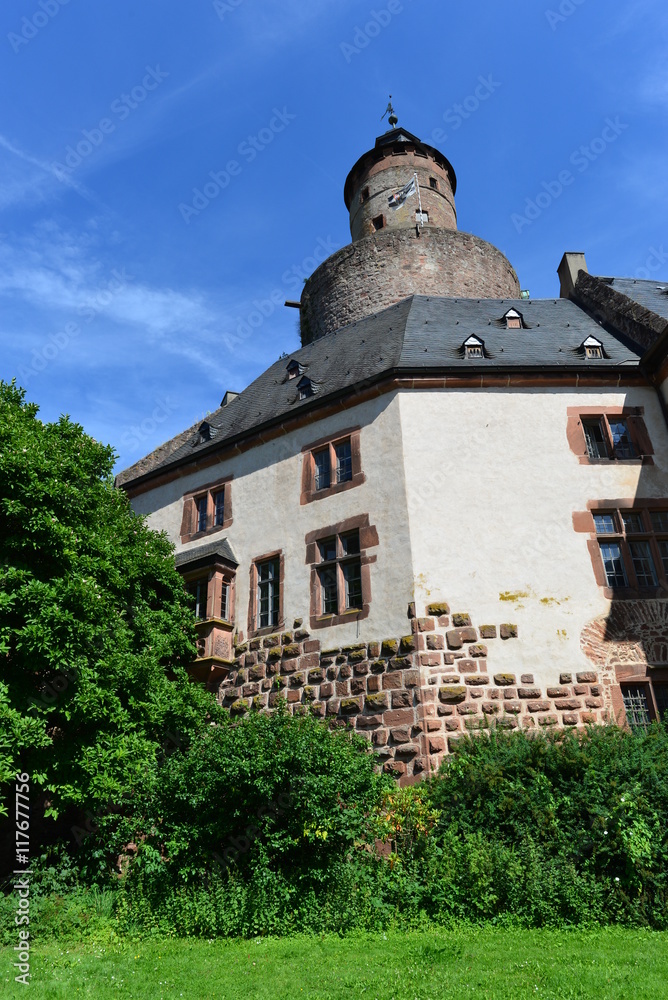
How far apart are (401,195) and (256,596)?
67.7 feet

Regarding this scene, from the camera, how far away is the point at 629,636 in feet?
43.8

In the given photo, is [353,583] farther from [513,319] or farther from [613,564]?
[513,319]

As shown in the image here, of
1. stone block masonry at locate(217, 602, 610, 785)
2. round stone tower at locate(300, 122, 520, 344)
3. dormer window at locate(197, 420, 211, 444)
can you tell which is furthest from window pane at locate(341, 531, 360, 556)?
round stone tower at locate(300, 122, 520, 344)

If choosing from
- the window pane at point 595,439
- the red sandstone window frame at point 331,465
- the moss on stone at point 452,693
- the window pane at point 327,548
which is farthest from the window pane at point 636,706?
the red sandstone window frame at point 331,465

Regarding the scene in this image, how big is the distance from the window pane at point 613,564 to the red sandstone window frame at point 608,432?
5.92 ft

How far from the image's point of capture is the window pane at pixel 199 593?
16.1 meters

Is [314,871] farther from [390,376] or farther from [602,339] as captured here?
[602,339]

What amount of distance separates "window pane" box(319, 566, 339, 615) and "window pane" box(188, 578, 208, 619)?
2.81 m

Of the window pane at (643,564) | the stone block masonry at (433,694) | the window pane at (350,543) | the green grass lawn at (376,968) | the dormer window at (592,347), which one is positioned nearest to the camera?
the green grass lawn at (376,968)

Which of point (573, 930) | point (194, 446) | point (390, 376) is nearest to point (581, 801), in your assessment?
point (573, 930)

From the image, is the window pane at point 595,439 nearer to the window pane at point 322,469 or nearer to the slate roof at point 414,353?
the slate roof at point 414,353

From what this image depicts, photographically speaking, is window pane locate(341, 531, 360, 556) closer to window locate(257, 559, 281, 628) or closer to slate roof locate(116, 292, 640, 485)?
window locate(257, 559, 281, 628)

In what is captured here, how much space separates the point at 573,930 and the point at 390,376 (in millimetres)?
10485

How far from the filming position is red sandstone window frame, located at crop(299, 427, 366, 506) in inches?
609
